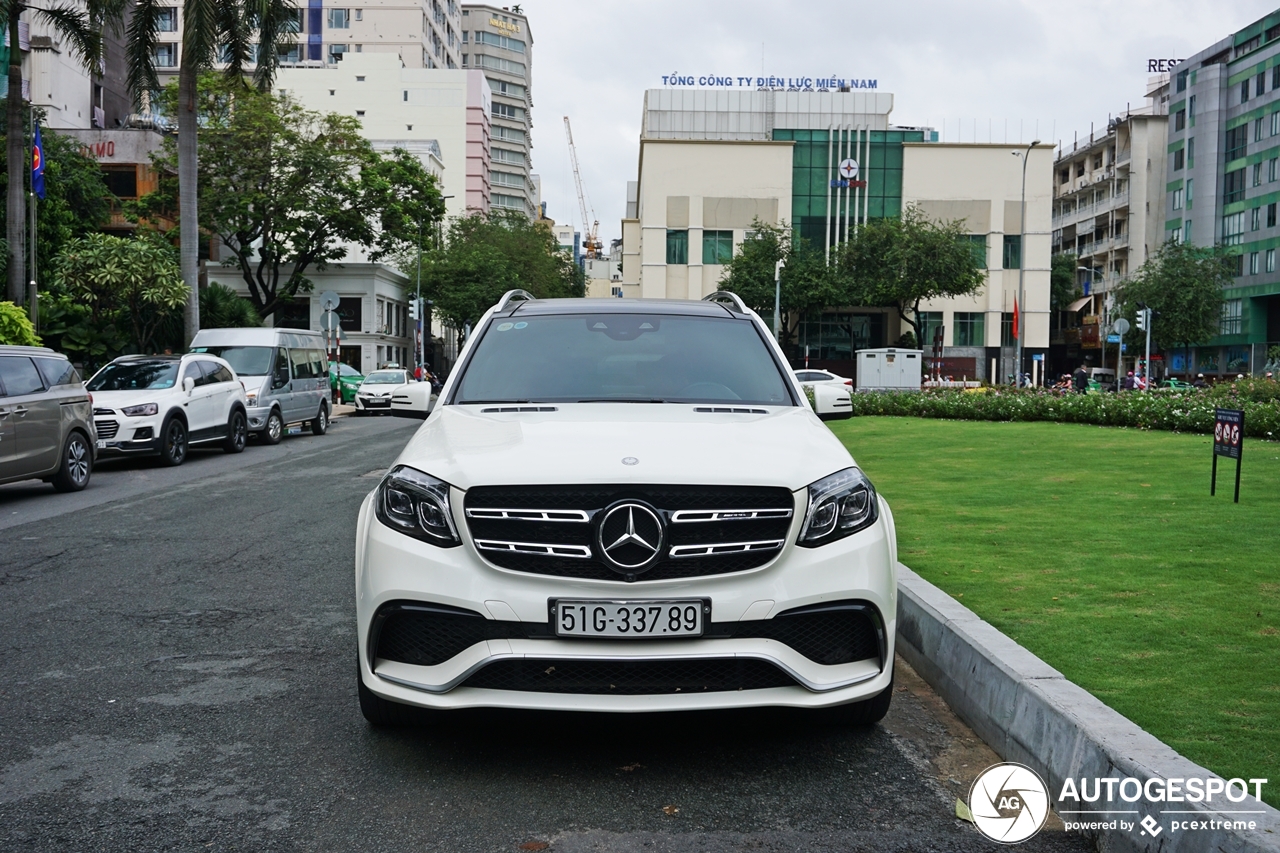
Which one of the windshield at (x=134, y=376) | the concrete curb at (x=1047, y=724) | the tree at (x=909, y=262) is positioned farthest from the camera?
the tree at (x=909, y=262)

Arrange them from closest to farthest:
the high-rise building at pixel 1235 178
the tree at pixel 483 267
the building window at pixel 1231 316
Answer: the high-rise building at pixel 1235 178
the building window at pixel 1231 316
the tree at pixel 483 267

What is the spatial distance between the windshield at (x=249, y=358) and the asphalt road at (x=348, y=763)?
52.7ft

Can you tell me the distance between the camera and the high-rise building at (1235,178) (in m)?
62.3

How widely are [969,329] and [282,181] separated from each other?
4513cm

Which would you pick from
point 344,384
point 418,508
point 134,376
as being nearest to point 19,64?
point 134,376

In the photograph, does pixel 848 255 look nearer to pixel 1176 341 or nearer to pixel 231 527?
pixel 1176 341

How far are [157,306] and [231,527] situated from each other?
19.2m

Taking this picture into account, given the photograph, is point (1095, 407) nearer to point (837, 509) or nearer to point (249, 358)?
point (249, 358)

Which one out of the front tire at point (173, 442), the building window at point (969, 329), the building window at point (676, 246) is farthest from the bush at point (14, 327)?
the building window at point (969, 329)

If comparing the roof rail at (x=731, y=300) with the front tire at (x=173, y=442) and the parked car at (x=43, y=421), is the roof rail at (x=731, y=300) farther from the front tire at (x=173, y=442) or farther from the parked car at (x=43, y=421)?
the front tire at (x=173, y=442)

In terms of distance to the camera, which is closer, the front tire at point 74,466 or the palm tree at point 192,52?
the front tire at point 74,466

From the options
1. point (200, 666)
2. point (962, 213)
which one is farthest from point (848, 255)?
point (200, 666)

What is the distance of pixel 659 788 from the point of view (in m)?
3.92

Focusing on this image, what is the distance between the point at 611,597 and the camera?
12.5ft
